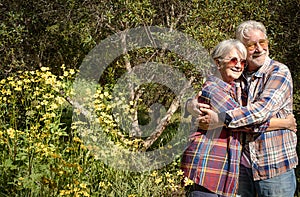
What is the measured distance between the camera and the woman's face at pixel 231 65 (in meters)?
2.80

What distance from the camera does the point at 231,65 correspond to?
9.25 feet

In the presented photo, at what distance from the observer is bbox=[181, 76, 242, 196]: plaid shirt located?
9.15 feet

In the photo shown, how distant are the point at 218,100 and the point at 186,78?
2049 mm

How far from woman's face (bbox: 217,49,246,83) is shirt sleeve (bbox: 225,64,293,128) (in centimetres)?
17

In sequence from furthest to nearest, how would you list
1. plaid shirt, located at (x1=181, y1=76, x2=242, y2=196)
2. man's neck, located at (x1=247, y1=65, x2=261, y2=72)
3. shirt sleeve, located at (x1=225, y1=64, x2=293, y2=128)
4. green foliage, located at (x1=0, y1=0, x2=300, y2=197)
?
green foliage, located at (x1=0, y1=0, x2=300, y2=197)
man's neck, located at (x1=247, y1=65, x2=261, y2=72)
plaid shirt, located at (x1=181, y1=76, x2=242, y2=196)
shirt sleeve, located at (x1=225, y1=64, x2=293, y2=128)

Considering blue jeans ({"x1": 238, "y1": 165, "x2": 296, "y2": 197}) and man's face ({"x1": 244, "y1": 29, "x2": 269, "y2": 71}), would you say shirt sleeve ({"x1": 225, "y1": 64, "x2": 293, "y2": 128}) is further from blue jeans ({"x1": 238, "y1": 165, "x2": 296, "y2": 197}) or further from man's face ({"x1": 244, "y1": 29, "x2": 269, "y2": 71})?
blue jeans ({"x1": 238, "y1": 165, "x2": 296, "y2": 197})

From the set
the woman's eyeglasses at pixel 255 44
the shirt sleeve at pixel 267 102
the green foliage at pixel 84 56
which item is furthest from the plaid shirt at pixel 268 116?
the green foliage at pixel 84 56

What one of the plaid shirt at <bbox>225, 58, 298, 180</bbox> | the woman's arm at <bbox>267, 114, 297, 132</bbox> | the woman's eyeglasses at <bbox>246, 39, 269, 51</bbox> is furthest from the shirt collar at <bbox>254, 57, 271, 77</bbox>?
the woman's arm at <bbox>267, 114, 297, 132</bbox>

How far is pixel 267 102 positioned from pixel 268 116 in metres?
0.08

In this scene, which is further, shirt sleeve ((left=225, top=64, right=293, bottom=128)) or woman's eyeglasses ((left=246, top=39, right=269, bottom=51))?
woman's eyeglasses ((left=246, top=39, right=269, bottom=51))

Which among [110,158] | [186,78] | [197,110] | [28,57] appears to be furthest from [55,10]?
[197,110]

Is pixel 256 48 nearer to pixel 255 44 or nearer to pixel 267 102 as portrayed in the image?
pixel 255 44

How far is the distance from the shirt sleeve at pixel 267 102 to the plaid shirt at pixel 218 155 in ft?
0.29

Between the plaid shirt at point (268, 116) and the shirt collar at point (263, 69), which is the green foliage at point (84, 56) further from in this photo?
the shirt collar at point (263, 69)
